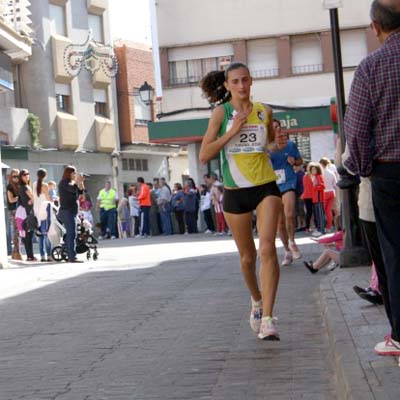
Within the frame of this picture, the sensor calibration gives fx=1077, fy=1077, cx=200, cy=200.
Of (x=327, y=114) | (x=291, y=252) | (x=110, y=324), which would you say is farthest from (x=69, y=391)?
(x=327, y=114)

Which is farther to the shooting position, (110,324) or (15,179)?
(15,179)

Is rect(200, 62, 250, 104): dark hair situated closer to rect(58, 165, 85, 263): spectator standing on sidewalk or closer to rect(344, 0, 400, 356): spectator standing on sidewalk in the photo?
rect(344, 0, 400, 356): spectator standing on sidewalk

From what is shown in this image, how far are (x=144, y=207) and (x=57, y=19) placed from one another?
15.0 metres

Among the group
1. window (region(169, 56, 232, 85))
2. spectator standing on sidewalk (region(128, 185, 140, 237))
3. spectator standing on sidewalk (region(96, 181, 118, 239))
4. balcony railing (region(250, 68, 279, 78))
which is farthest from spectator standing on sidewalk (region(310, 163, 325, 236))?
window (region(169, 56, 232, 85))

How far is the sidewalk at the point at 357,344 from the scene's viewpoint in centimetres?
528

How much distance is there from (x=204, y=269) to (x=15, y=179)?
7502mm

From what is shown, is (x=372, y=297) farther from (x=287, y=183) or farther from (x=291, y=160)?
(x=287, y=183)

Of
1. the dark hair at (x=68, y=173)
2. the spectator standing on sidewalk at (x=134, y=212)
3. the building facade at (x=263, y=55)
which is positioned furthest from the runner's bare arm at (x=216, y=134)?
the building facade at (x=263, y=55)

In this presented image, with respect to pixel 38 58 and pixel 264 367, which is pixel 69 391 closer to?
pixel 264 367

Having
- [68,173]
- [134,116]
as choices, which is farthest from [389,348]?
[134,116]

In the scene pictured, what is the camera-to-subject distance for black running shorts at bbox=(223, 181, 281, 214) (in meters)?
7.82

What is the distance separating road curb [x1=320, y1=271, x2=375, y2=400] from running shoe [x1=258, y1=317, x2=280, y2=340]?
40cm

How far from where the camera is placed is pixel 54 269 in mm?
17281

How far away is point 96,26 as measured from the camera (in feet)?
162
